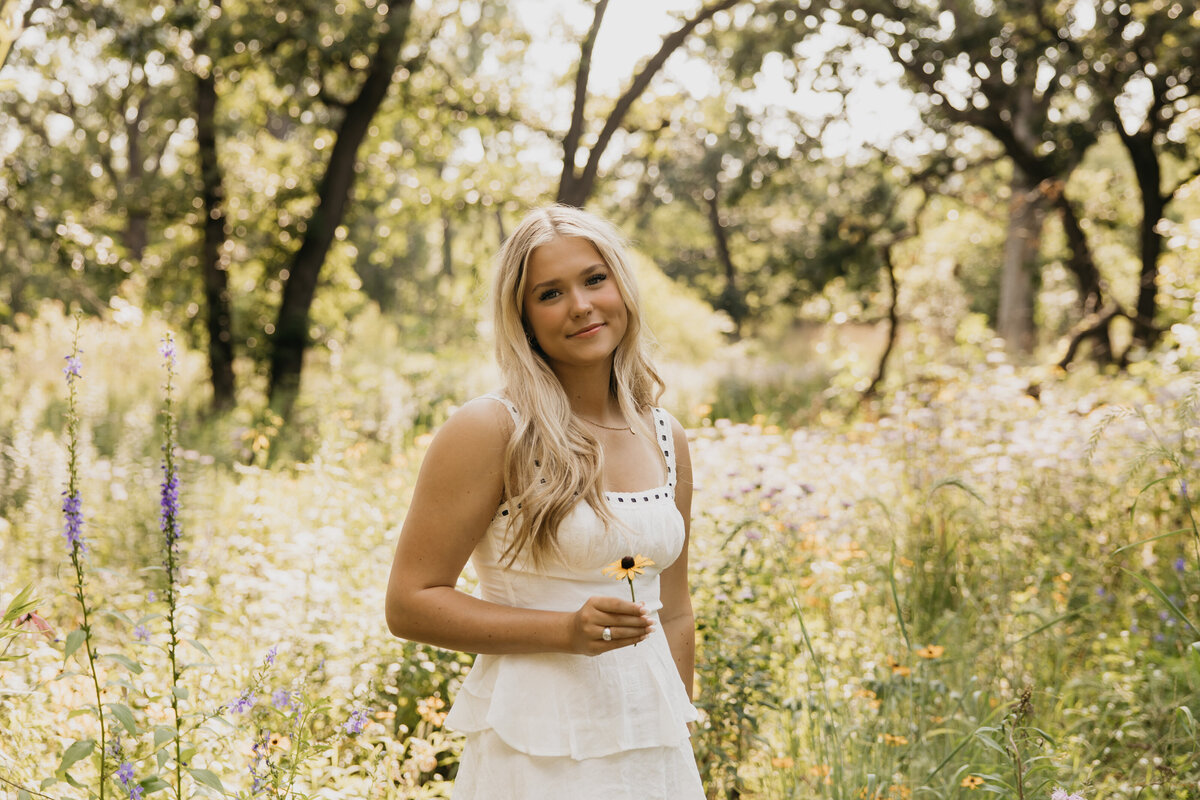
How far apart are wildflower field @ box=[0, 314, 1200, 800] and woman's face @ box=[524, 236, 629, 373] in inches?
29.6

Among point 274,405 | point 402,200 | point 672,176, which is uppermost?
point 672,176

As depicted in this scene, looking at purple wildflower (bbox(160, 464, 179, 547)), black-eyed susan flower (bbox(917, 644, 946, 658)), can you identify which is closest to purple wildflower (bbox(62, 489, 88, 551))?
purple wildflower (bbox(160, 464, 179, 547))

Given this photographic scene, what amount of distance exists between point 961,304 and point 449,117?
14.1 m

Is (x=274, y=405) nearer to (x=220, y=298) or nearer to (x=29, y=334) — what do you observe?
(x=220, y=298)

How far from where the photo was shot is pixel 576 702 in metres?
1.86

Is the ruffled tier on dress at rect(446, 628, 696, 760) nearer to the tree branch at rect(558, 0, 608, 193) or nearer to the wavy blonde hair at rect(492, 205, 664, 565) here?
the wavy blonde hair at rect(492, 205, 664, 565)

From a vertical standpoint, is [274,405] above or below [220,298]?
below

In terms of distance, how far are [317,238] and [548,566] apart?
9722 millimetres

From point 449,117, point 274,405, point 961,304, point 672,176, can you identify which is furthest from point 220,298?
point 672,176

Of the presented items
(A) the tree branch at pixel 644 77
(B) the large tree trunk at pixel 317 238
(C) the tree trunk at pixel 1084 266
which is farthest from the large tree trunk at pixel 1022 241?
(B) the large tree trunk at pixel 317 238

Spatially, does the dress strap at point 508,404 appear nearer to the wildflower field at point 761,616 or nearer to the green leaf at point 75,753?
the wildflower field at point 761,616

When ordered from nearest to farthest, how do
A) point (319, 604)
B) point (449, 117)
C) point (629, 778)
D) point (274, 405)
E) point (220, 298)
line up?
point (629, 778)
point (319, 604)
point (274, 405)
point (220, 298)
point (449, 117)

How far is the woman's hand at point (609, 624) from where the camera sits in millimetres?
1643

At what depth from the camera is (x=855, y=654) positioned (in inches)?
139
